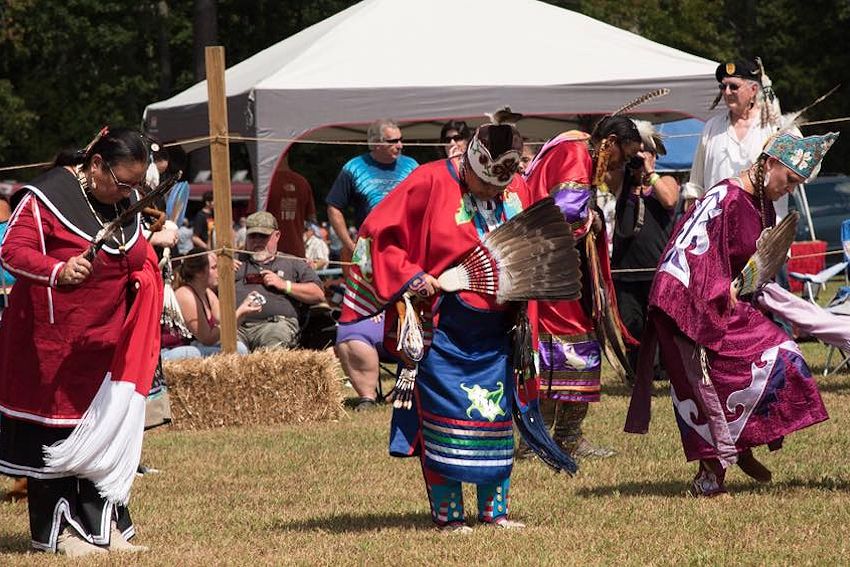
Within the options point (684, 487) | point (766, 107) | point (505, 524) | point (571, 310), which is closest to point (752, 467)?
point (684, 487)

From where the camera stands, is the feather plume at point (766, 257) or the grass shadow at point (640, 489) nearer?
the feather plume at point (766, 257)

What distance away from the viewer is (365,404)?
29.4 feet

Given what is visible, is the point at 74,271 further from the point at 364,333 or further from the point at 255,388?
the point at 364,333

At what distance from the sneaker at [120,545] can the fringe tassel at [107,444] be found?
5.3 inches

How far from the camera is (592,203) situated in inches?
253

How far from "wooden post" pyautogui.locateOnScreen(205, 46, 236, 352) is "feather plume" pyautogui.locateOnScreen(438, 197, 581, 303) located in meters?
3.40

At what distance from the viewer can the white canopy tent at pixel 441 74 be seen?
10.3 m

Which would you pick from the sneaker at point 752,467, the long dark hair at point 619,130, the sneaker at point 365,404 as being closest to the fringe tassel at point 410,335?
the sneaker at point 752,467

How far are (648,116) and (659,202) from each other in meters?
3.46

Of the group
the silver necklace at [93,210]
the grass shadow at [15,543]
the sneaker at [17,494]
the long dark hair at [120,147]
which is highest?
the long dark hair at [120,147]

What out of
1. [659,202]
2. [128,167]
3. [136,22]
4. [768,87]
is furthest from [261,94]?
[136,22]

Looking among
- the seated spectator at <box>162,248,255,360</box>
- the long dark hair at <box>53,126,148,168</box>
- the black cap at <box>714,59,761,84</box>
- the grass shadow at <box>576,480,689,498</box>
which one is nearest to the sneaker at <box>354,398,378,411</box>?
the seated spectator at <box>162,248,255,360</box>

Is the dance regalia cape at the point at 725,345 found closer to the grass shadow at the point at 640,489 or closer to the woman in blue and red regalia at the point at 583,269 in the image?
the grass shadow at the point at 640,489

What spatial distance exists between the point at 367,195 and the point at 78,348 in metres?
4.46
